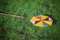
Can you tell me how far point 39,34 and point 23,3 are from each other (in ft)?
3.50

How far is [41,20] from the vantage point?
309 cm

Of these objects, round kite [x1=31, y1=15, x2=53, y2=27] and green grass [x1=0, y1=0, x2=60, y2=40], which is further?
round kite [x1=31, y1=15, x2=53, y2=27]

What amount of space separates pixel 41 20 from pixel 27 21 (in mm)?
268

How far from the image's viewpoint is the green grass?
2.72 m

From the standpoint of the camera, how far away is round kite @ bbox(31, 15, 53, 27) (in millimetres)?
2961

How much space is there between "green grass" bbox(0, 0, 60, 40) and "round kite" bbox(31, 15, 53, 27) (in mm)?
77

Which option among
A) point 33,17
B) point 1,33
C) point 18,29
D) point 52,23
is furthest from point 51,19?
point 1,33

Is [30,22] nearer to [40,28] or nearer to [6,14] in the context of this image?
[40,28]

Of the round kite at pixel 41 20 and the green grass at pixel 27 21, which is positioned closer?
the green grass at pixel 27 21

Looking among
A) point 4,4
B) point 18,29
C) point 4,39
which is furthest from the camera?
point 4,4

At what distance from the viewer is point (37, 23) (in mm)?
2988

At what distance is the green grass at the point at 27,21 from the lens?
8.92 feet

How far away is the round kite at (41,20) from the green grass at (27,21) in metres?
0.08

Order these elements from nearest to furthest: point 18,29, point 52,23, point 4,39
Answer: point 4,39 < point 18,29 < point 52,23
